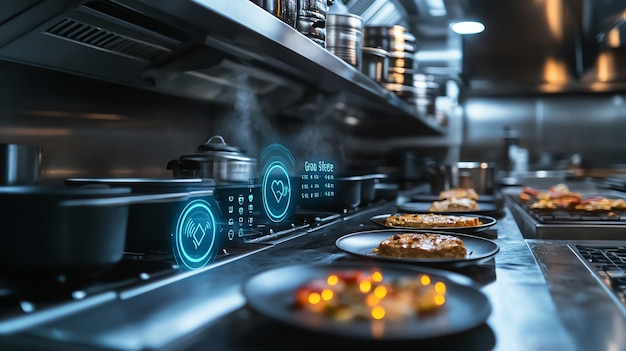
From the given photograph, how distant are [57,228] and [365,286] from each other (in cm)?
42

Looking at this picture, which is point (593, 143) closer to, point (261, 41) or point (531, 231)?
point (531, 231)

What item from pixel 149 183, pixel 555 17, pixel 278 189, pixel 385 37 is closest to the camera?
pixel 149 183

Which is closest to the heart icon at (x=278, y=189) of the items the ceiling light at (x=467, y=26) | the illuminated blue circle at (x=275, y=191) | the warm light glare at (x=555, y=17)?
the illuminated blue circle at (x=275, y=191)

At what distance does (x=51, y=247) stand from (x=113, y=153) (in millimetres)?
974

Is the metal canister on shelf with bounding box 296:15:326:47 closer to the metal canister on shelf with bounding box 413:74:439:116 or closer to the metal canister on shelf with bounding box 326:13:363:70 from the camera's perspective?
the metal canister on shelf with bounding box 326:13:363:70

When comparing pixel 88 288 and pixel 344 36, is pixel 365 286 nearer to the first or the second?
pixel 88 288

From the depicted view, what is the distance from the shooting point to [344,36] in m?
1.85

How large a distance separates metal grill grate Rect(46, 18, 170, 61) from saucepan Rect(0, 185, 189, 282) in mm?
612

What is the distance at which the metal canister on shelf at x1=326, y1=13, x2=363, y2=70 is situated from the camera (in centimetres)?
182

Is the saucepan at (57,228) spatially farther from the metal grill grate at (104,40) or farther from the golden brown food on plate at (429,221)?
the golden brown food on plate at (429,221)

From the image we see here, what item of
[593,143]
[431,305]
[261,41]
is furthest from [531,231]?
[593,143]

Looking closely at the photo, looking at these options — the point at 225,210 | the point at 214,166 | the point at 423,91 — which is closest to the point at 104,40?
the point at 214,166

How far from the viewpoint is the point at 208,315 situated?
696 mm

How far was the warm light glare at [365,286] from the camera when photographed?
2.30 ft
